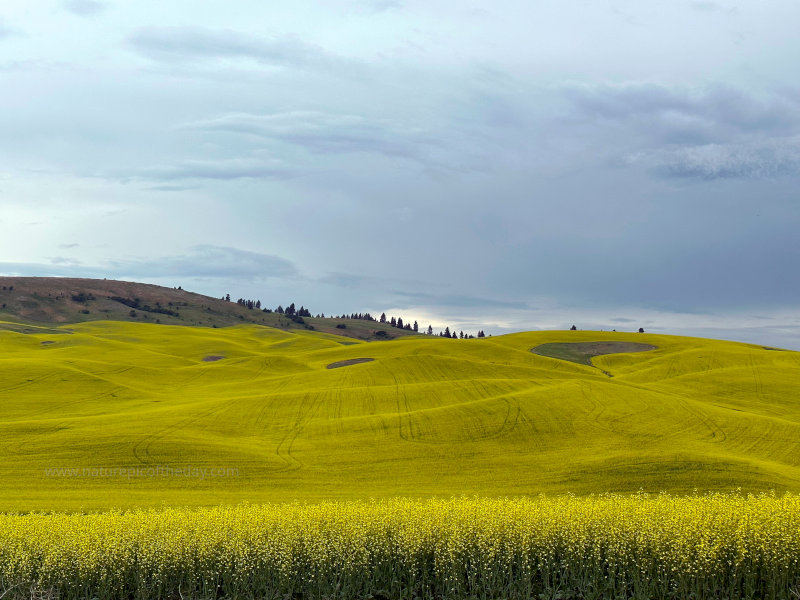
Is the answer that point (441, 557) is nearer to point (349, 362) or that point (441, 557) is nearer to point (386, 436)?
point (386, 436)

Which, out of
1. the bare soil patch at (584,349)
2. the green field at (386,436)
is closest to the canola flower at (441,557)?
the green field at (386,436)

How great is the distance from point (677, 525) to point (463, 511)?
644cm

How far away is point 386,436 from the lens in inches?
1976

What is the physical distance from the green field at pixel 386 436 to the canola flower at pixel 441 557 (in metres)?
13.9

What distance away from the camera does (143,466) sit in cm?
4225

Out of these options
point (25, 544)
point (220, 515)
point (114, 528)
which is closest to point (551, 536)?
point (220, 515)

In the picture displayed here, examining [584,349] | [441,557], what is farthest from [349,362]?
[441,557]

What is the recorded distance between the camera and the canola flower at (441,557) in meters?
18.5

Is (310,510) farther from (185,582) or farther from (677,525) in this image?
(677,525)

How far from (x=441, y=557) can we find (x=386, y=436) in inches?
1234

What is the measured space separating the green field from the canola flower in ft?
45.5

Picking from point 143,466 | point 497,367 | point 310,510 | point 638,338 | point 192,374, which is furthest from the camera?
point 638,338

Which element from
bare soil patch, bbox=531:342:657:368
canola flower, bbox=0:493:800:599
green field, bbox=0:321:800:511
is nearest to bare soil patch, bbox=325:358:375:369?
green field, bbox=0:321:800:511

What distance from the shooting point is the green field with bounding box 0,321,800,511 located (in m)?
38.0
